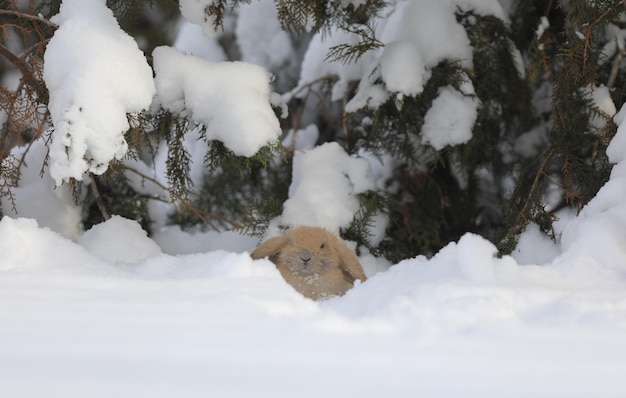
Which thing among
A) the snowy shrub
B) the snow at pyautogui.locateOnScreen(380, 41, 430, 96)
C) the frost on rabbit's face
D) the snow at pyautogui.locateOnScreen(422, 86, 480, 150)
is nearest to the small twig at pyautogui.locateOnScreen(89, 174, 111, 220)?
the snowy shrub

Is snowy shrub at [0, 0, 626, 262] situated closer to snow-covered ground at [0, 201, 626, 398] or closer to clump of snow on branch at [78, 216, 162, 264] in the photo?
clump of snow on branch at [78, 216, 162, 264]

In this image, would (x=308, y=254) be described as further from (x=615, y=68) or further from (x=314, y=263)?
(x=615, y=68)

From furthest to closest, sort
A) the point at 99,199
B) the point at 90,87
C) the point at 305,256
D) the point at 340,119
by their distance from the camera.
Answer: the point at 340,119 < the point at 99,199 < the point at 305,256 < the point at 90,87

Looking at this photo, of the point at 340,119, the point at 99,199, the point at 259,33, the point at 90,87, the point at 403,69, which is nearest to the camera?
the point at 90,87

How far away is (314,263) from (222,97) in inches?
27.5

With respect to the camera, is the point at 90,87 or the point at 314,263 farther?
the point at 314,263

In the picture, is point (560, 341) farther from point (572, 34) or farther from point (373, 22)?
point (373, 22)

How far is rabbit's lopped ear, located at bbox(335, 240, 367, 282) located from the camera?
274cm

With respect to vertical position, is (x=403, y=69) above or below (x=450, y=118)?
above

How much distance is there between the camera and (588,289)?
1.94 meters

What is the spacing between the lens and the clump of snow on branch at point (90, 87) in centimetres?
227

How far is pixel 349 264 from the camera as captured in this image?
275cm

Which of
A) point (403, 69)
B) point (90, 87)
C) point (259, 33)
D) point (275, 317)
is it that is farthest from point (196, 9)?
point (259, 33)

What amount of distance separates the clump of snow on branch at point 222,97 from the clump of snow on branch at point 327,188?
1.87 feet
